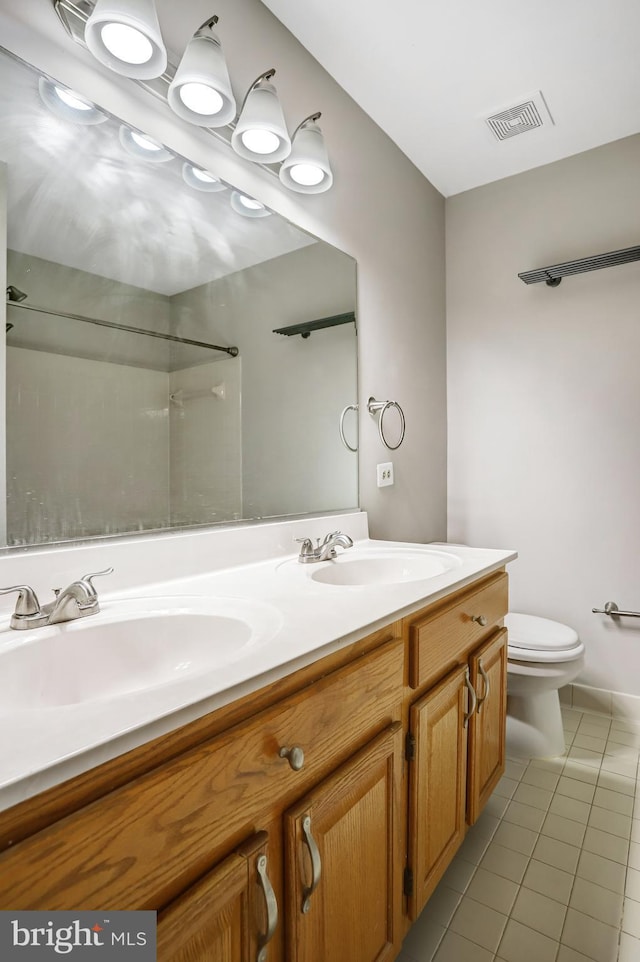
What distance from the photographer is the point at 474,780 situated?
1280 mm

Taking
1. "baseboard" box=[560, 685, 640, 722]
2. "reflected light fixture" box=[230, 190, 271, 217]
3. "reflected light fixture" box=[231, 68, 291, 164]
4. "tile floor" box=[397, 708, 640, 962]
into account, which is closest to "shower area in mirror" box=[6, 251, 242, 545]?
"reflected light fixture" box=[230, 190, 271, 217]

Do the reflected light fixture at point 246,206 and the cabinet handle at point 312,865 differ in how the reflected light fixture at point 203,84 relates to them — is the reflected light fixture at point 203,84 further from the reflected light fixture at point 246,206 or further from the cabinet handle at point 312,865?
the cabinet handle at point 312,865

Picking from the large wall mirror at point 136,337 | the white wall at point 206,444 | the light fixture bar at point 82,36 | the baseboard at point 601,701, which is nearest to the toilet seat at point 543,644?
the baseboard at point 601,701

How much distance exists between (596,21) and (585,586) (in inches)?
78.8

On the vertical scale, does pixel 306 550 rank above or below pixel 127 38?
below

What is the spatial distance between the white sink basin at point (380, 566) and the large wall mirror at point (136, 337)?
24cm

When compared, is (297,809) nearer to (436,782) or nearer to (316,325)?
(436,782)

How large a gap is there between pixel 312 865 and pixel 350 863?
162 mm

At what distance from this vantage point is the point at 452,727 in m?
1.15

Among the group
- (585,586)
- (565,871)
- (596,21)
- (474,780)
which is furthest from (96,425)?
(585,586)

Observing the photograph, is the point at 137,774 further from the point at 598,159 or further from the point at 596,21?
the point at 598,159

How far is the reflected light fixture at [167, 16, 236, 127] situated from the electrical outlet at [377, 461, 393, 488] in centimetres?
121

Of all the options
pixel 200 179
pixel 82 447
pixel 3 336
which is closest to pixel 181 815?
pixel 82 447

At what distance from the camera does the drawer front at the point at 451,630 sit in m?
0.99
